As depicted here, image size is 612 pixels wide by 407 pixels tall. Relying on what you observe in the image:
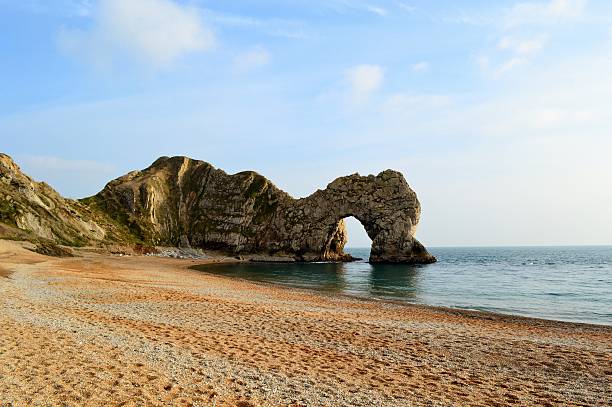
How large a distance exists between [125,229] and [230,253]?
28.6 metres

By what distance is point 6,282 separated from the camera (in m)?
27.5

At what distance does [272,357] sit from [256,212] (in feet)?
368

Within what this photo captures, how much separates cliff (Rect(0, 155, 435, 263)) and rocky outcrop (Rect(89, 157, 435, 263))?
248 mm

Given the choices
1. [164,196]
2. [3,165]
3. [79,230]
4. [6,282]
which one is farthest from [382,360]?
[164,196]

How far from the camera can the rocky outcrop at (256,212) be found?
105 m

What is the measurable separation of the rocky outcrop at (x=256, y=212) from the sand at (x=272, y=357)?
268ft

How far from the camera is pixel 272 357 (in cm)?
1354

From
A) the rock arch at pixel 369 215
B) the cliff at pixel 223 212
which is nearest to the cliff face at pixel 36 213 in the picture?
the cliff at pixel 223 212

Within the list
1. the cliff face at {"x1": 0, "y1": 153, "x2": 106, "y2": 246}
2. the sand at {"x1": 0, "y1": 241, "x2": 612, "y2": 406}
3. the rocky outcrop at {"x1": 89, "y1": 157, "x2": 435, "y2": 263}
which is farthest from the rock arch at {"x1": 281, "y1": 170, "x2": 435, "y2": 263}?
the sand at {"x1": 0, "y1": 241, "x2": 612, "y2": 406}

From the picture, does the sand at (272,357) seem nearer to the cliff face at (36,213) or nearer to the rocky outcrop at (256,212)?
the cliff face at (36,213)

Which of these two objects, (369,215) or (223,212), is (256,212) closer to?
(223,212)

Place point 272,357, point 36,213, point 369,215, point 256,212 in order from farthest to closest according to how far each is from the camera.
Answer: point 256,212 < point 369,215 < point 36,213 < point 272,357

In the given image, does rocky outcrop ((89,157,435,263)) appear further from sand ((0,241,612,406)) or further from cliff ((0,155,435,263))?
sand ((0,241,612,406))

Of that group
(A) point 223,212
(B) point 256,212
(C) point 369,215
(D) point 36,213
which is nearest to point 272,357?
(D) point 36,213
